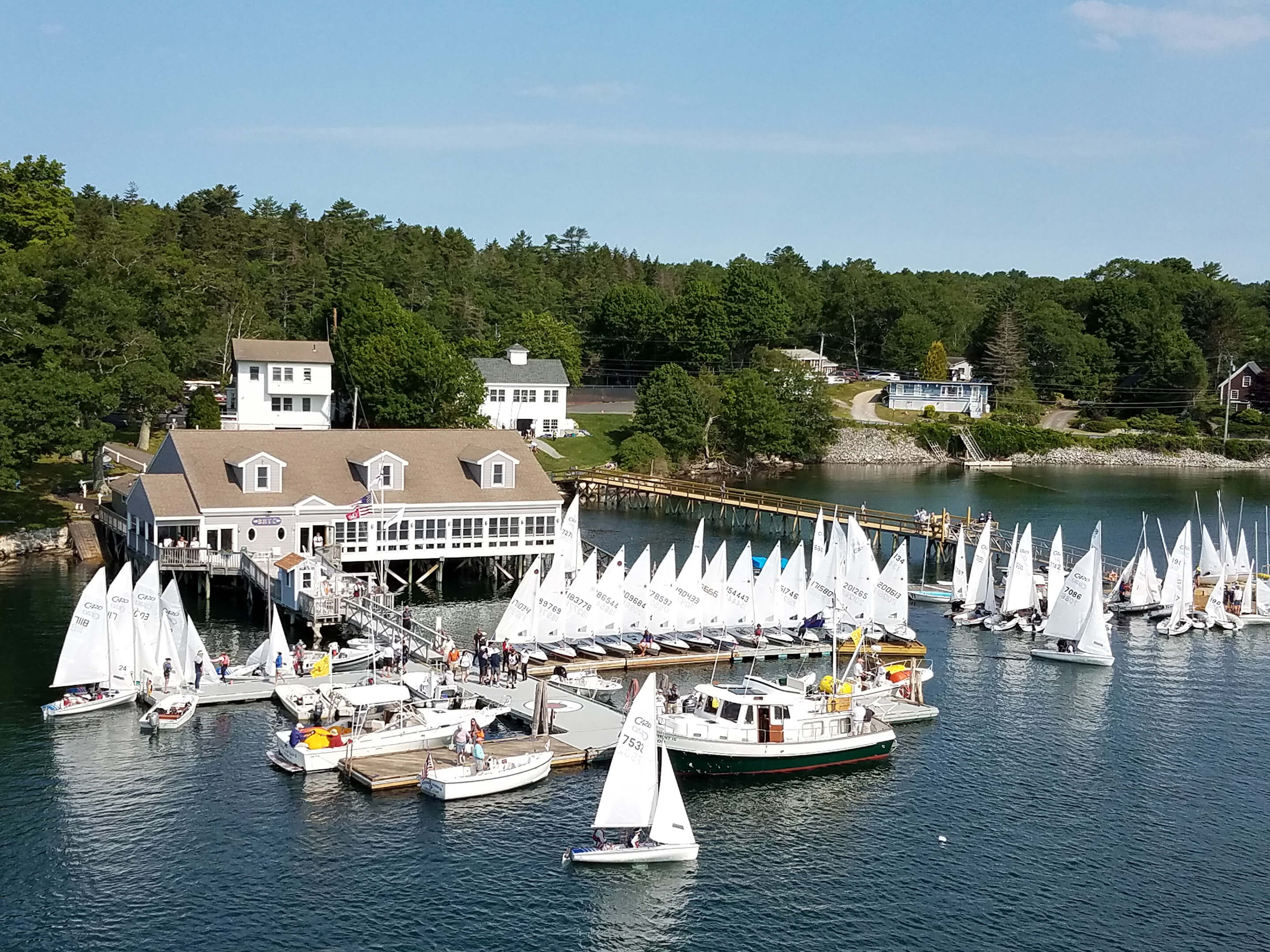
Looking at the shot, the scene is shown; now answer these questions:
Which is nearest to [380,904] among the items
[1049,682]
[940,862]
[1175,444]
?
[940,862]

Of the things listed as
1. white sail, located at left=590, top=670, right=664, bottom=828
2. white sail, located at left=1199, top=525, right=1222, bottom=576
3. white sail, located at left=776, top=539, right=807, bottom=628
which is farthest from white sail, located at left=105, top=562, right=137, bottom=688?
white sail, located at left=1199, top=525, right=1222, bottom=576

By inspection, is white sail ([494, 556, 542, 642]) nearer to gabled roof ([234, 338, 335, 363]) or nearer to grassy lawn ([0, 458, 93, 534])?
grassy lawn ([0, 458, 93, 534])

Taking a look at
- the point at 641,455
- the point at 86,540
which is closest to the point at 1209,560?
the point at 641,455

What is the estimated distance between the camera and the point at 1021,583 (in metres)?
68.8

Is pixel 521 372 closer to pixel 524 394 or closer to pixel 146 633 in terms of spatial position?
pixel 524 394

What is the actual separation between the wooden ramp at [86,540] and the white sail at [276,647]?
91.9ft

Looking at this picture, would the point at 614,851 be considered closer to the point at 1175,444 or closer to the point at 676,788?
the point at 676,788

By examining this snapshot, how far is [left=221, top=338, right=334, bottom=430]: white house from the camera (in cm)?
10944

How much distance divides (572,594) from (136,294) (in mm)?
57854

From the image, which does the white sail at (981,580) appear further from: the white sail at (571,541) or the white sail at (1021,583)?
the white sail at (571,541)

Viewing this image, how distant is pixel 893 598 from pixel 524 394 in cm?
7299

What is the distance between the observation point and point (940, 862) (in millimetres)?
38719

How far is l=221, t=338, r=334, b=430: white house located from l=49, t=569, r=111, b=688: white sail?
6012 centimetres

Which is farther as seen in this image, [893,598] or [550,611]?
[893,598]
